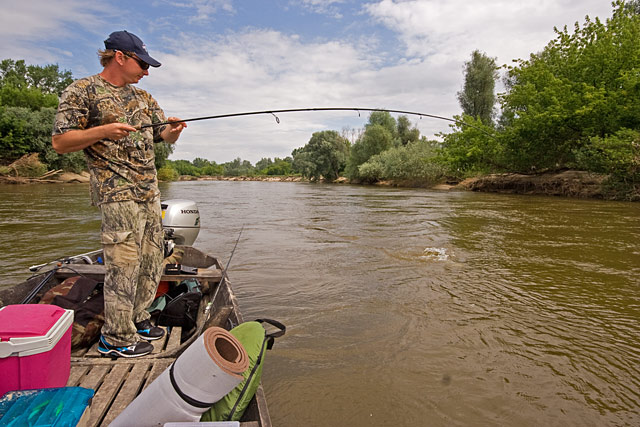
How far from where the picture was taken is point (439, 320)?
393 cm

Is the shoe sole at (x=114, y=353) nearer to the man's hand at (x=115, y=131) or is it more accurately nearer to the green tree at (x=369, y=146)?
the man's hand at (x=115, y=131)

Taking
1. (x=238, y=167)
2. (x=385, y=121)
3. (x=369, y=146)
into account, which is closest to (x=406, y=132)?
(x=385, y=121)

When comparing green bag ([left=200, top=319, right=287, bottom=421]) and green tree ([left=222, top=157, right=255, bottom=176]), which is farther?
green tree ([left=222, top=157, right=255, bottom=176])

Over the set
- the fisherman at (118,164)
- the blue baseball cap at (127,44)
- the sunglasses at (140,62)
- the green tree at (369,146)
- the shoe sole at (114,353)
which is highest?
the green tree at (369,146)

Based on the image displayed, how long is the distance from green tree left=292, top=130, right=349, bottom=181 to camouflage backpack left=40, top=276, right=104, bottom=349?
2071 inches

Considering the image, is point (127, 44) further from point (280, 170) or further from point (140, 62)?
point (280, 170)

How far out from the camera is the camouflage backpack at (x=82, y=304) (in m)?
2.59

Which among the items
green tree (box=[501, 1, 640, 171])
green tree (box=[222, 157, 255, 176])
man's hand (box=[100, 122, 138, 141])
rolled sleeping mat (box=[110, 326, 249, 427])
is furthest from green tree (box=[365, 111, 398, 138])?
green tree (box=[222, 157, 255, 176])

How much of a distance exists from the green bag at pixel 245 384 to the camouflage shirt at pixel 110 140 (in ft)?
3.86

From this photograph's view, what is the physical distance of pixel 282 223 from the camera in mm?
11141

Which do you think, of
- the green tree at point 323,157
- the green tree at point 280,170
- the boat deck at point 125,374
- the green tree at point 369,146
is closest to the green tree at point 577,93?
the boat deck at point 125,374

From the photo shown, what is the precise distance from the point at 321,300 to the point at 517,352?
206 cm

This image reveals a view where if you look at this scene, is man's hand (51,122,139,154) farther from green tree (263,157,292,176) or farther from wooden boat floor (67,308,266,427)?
green tree (263,157,292,176)

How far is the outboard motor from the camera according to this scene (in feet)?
16.5
